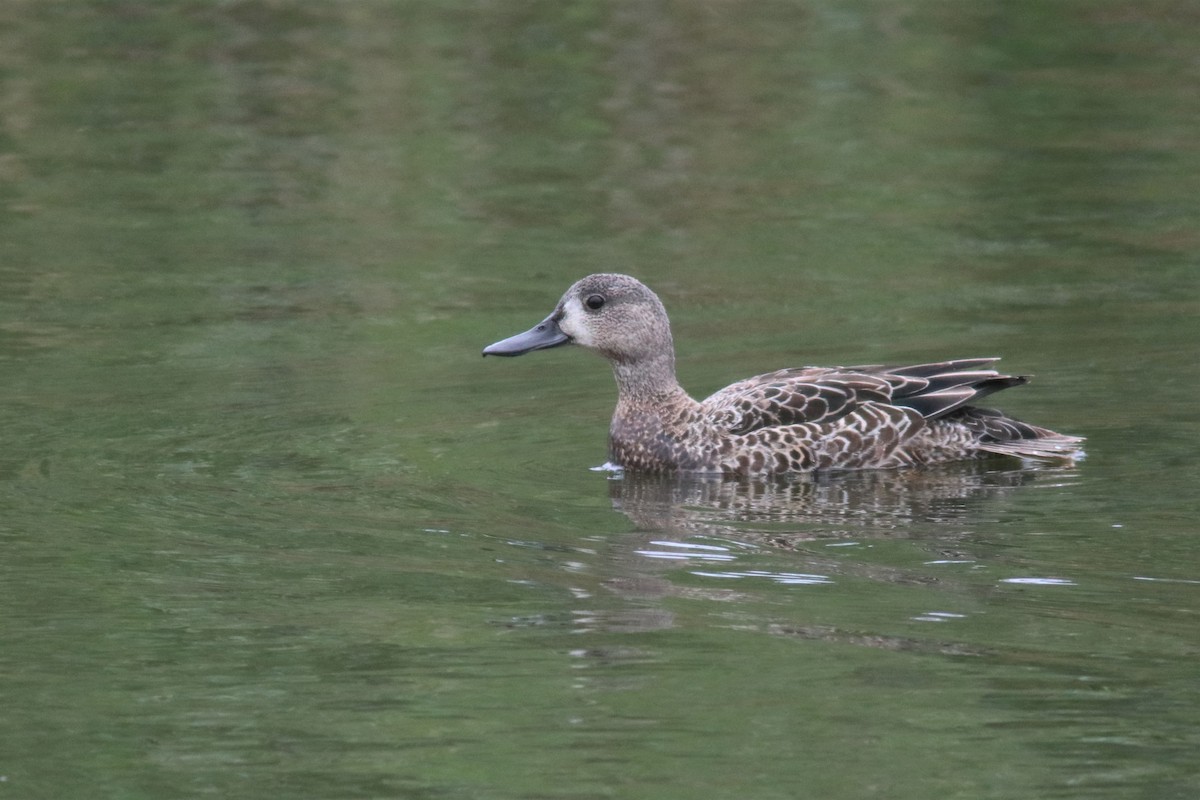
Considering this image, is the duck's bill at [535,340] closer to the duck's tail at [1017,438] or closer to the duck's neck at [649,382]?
the duck's neck at [649,382]

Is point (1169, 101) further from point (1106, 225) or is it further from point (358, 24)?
point (358, 24)

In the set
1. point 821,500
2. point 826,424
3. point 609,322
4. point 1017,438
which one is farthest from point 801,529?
point 609,322

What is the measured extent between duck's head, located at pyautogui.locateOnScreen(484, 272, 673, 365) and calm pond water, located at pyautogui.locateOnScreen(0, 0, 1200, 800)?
55 cm

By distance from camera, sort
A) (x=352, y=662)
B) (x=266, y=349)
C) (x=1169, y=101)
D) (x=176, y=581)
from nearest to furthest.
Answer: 1. (x=352, y=662)
2. (x=176, y=581)
3. (x=266, y=349)
4. (x=1169, y=101)

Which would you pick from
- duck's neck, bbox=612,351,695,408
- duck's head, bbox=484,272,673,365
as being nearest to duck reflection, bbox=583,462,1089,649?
duck's neck, bbox=612,351,695,408

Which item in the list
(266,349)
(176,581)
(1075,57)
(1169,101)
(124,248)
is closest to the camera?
(176,581)

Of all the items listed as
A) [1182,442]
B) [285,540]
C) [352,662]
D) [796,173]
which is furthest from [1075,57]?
[352,662]

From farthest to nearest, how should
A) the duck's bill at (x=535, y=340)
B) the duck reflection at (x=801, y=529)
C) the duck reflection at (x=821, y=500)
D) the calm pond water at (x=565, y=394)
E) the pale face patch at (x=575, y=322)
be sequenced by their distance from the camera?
1. the pale face patch at (x=575, y=322)
2. the duck's bill at (x=535, y=340)
3. the duck reflection at (x=821, y=500)
4. the duck reflection at (x=801, y=529)
5. the calm pond water at (x=565, y=394)

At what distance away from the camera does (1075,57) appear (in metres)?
23.0

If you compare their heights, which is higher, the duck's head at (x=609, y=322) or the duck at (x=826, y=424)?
the duck's head at (x=609, y=322)

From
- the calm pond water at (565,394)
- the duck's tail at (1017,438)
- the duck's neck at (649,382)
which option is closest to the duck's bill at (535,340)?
the duck's neck at (649,382)

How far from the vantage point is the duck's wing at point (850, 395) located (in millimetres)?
10891

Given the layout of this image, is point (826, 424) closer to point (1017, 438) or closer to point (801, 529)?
point (1017, 438)

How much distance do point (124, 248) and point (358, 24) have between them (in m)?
8.59
